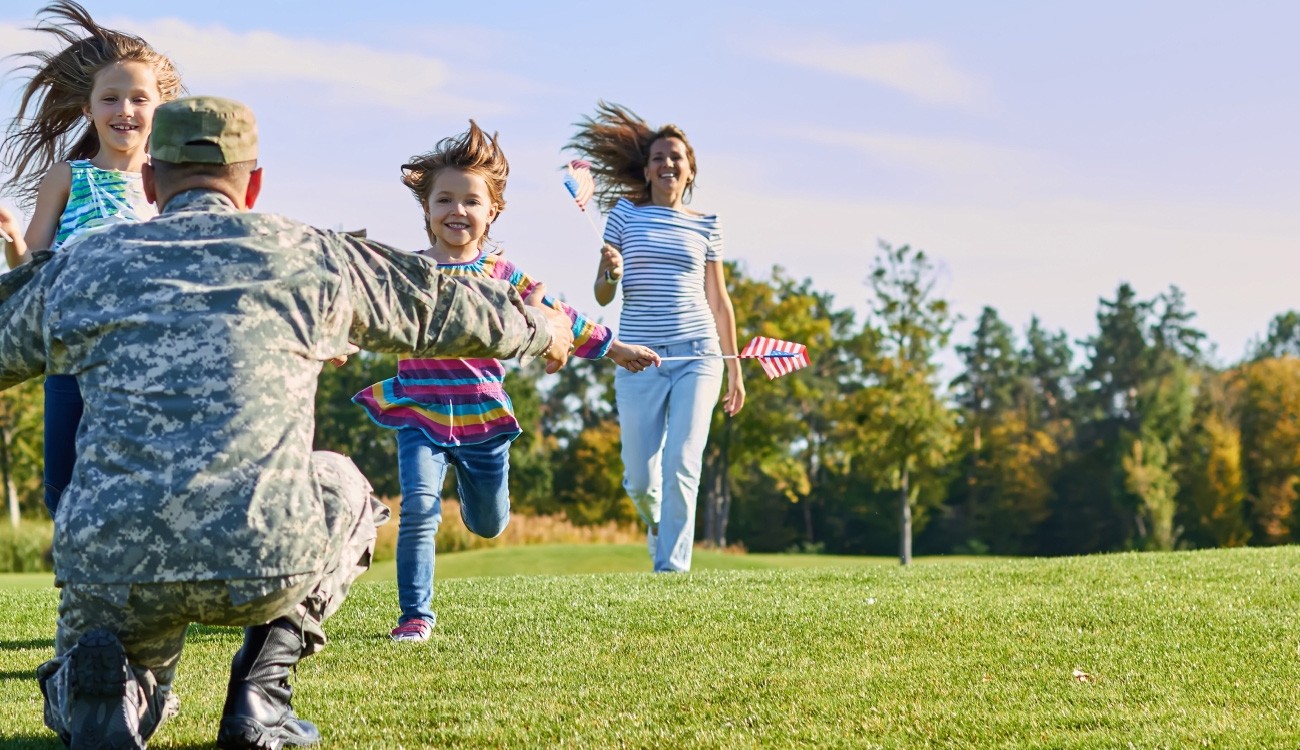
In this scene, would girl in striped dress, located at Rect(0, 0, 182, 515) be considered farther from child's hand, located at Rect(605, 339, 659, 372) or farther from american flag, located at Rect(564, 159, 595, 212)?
american flag, located at Rect(564, 159, 595, 212)

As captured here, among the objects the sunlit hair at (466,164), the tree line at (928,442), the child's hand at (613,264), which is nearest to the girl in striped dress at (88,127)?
the sunlit hair at (466,164)

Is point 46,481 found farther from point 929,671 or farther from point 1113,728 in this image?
point 1113,728

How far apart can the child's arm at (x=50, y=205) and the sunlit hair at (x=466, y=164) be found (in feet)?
5.41

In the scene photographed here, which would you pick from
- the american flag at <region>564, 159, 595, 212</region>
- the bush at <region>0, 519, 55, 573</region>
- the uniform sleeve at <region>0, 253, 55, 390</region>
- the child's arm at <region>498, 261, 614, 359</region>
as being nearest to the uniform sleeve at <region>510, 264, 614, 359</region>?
the child's arm at <region>498, 261, 614, 359</region>

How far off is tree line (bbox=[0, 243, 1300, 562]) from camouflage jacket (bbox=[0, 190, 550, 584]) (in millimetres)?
28181

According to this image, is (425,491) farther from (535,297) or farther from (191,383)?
(191,383)

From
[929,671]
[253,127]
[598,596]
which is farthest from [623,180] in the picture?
[253,127]

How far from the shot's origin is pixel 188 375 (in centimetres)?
315

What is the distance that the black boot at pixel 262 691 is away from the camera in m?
3.70

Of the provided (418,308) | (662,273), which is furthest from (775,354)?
(418,308)

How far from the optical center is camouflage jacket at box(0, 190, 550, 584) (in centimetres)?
314

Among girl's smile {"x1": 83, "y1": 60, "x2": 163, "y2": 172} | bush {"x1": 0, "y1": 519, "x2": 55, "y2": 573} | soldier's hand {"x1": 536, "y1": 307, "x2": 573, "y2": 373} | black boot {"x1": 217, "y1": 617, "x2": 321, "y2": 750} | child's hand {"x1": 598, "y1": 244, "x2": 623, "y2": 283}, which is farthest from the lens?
Result: bush {"x1": 0, "y1": 519, "x2": 55, "y2": 573}

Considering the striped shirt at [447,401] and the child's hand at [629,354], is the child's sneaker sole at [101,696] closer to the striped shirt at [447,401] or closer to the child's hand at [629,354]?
the child's hand at [629,354]

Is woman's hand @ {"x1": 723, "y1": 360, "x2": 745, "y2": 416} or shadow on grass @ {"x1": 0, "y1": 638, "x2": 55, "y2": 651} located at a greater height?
woman's hand @ {"x1": 723, "y1": 360, "x2": 745, "y2": 416}
